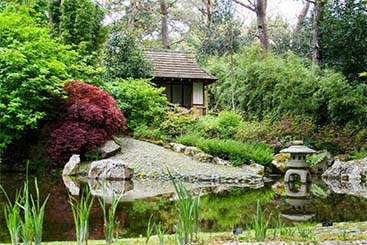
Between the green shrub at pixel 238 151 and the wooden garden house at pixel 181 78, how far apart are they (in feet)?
23.0

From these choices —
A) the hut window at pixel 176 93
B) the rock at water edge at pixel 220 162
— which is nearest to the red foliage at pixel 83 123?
the rock at water edge at pixel 220 162

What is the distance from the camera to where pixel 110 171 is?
10.9 meters

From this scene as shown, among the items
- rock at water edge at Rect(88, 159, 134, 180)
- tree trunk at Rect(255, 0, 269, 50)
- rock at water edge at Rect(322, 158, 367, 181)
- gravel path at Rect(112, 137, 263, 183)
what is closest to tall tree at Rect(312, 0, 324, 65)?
tree trunk at Rect(255, 0, 269, 50)

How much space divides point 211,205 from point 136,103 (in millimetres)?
8811

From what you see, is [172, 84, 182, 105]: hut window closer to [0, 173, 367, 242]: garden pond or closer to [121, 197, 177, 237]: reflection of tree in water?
[0, 173, 367, 242]: garden pond

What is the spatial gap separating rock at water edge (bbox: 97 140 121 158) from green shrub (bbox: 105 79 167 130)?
2.31 m

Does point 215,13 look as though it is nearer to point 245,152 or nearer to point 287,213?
point 245,152

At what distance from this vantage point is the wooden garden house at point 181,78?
64.6 feet

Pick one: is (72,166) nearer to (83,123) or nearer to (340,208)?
(83,123)

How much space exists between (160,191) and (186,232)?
5.51 m

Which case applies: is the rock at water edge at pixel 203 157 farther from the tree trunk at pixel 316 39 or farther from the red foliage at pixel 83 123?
the tree trunk at pixel 316 39

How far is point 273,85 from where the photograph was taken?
16.7 metres

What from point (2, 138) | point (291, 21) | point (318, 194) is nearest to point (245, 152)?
point (318, 194)

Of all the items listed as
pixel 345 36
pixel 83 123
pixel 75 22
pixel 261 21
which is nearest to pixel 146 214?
pixel 83 123
